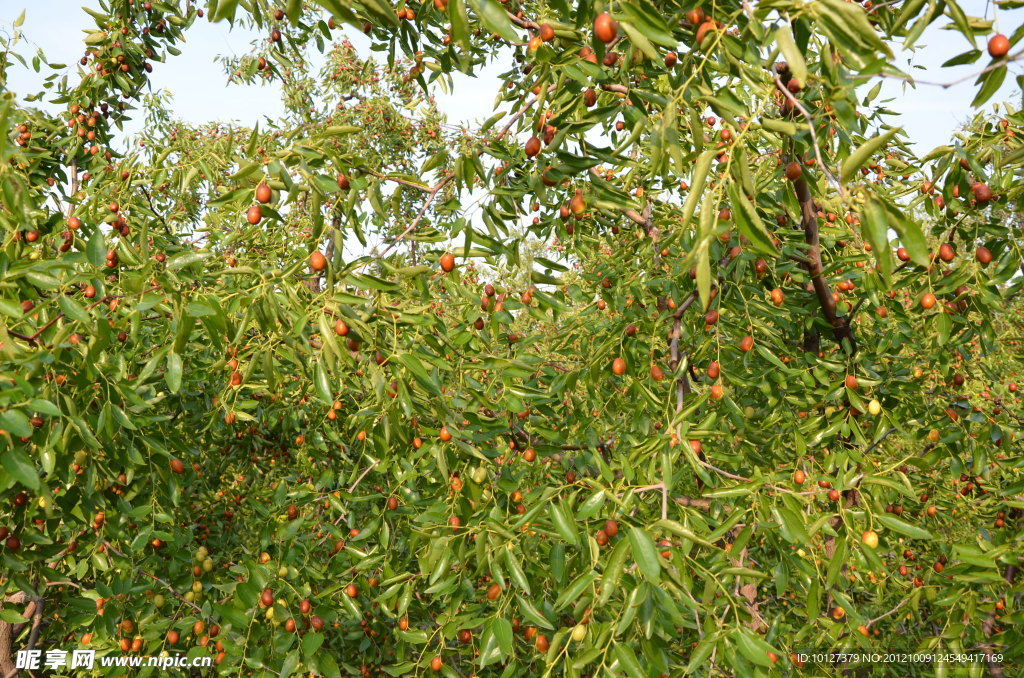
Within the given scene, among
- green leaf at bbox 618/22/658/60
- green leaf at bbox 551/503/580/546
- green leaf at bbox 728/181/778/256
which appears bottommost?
green leaf at bbox 551/503/580/546

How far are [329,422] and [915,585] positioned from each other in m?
3.11

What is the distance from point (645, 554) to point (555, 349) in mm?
1983

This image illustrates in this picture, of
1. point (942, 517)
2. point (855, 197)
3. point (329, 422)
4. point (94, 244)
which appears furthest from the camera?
point (329, 422)

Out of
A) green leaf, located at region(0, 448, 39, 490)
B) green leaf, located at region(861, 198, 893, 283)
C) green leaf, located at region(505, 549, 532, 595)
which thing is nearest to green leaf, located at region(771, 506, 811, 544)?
green leaf, located at region(505, 549, 532, 595)

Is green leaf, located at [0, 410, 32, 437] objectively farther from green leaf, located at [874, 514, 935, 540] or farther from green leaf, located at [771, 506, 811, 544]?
green leaf, located at [874, 514, 935, 540]

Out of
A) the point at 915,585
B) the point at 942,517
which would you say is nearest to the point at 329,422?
the point at 915,585

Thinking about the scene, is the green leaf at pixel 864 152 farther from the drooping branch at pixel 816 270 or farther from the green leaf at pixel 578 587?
the drooping branch at pixel 816 270

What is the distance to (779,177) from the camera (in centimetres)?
286

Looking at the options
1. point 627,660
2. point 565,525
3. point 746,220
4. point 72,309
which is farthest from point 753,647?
point 72,309

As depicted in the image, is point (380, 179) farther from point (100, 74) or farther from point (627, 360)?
point (100, 74)

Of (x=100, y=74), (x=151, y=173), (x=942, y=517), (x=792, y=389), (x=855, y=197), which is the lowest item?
(x=942, y=517)

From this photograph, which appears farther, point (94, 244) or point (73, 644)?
point (73, 644)

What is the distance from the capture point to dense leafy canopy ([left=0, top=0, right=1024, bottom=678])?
65.7 inches

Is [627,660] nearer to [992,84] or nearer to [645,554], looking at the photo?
[645,554]
